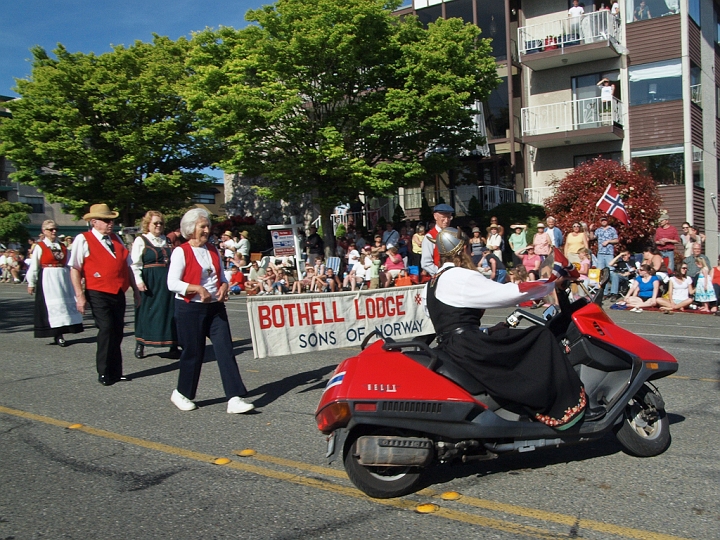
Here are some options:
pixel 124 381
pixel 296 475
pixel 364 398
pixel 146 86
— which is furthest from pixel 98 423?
pixel 146 86

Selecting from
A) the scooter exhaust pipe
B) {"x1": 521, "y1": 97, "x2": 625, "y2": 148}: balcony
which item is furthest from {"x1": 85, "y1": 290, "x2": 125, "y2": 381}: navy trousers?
{"x1": 521, "y1": 97, "x2": 625, "y2": 148}: balcony

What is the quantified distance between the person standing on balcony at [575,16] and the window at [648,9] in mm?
1708

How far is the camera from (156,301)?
29.6 ft

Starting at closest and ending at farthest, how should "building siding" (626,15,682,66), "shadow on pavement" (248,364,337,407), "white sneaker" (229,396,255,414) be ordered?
"white sneaker" (229,396,255,414)
"shadow on pavement" (248,364,337,407)
"building siding" (626,15,682,66)

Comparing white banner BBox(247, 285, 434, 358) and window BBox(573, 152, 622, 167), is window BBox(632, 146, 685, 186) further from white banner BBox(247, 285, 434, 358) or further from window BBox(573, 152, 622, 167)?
white banner BBox(247, 285, 434, 358)

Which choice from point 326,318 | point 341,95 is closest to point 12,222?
point 341,95

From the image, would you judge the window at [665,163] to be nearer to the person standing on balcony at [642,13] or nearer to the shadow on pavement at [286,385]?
the person standing on balcony at [642,13]

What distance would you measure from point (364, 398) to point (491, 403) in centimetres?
84

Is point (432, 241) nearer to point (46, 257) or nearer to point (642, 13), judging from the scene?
point (46, 257)

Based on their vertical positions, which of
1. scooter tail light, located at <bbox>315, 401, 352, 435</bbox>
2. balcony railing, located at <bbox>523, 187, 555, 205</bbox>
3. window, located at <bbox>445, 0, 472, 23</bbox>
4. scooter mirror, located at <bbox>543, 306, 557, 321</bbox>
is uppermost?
window, located at <bbox>445, 0, 472, 23</bbox>

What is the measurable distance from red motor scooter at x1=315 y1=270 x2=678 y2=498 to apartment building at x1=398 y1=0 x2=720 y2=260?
72.6 feet

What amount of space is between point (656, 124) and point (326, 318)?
22.4m

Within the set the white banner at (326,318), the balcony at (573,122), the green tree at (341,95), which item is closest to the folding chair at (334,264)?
the green tree at (341,95)

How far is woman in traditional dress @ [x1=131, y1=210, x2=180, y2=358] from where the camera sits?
351 inches
